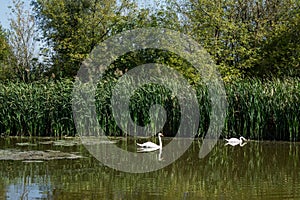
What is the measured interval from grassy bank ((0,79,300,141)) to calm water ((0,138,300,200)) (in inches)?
133

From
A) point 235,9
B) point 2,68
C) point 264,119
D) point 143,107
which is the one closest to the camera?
point 264,119

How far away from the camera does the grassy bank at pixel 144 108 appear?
1473cm

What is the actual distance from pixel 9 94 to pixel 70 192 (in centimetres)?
942

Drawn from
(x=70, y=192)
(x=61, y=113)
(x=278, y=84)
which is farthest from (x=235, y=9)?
(x=70, y=192)

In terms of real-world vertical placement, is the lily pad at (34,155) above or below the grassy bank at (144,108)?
Result: below

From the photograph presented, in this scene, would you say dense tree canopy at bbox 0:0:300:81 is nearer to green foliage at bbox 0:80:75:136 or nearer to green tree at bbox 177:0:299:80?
green tree at bbox 177:0:299:80

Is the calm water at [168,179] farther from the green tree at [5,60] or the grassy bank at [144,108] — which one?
the green tree at [5,60]

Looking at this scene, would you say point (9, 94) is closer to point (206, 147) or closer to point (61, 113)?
point (61, 113)

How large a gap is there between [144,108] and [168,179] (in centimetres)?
753

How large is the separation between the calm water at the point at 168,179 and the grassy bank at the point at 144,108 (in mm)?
3385

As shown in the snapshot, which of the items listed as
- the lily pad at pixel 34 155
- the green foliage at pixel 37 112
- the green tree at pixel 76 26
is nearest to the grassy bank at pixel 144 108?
the green foliage at pixel 37 112

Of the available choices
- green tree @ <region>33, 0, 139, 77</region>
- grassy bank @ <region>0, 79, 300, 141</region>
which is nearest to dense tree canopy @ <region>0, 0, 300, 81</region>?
green tree @ <region>33, 0, 139, 77</region>

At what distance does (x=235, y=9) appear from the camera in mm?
23562

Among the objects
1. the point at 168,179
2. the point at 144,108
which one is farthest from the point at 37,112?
the point at 168,179
